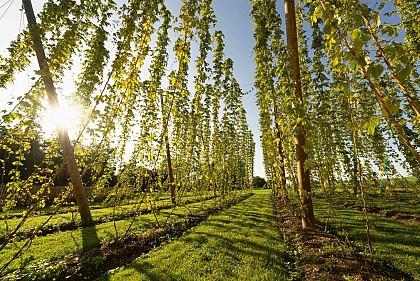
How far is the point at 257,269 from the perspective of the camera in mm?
4383

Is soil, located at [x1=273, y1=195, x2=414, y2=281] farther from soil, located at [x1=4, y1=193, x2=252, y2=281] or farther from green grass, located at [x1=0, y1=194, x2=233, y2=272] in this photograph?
soil, located at [x1=4, y1=193, x2=252, y2=281]

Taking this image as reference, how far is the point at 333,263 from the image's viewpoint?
171 inches

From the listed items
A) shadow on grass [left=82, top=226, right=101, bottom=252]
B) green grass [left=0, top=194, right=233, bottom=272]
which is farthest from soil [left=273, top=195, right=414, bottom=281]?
shadow on grass [left=82, top=226, right=101, bottom=252]

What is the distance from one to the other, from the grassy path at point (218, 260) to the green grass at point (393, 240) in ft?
6.60

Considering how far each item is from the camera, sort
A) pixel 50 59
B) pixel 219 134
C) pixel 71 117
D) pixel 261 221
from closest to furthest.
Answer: pixel 71 117 < pixel 50 59 < pixel 261 221 < pixel 219 134

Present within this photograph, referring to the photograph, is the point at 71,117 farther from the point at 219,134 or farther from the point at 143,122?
the point at 219,134

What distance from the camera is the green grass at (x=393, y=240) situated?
442 centimetres

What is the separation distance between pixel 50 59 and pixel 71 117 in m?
1.20

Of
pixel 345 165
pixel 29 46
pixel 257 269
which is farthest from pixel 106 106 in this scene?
pixel 345 165

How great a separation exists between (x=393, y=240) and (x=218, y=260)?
489cm

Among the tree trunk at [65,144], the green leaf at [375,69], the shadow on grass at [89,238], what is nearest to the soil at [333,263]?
the green leaf at [375,69]

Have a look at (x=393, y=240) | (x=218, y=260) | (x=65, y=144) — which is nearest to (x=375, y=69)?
(x=218, y=260)

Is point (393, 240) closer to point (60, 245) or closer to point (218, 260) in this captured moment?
point (218, 260)

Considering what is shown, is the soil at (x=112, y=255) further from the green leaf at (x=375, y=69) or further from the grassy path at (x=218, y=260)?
the green leaf at (x=375, y=69)
